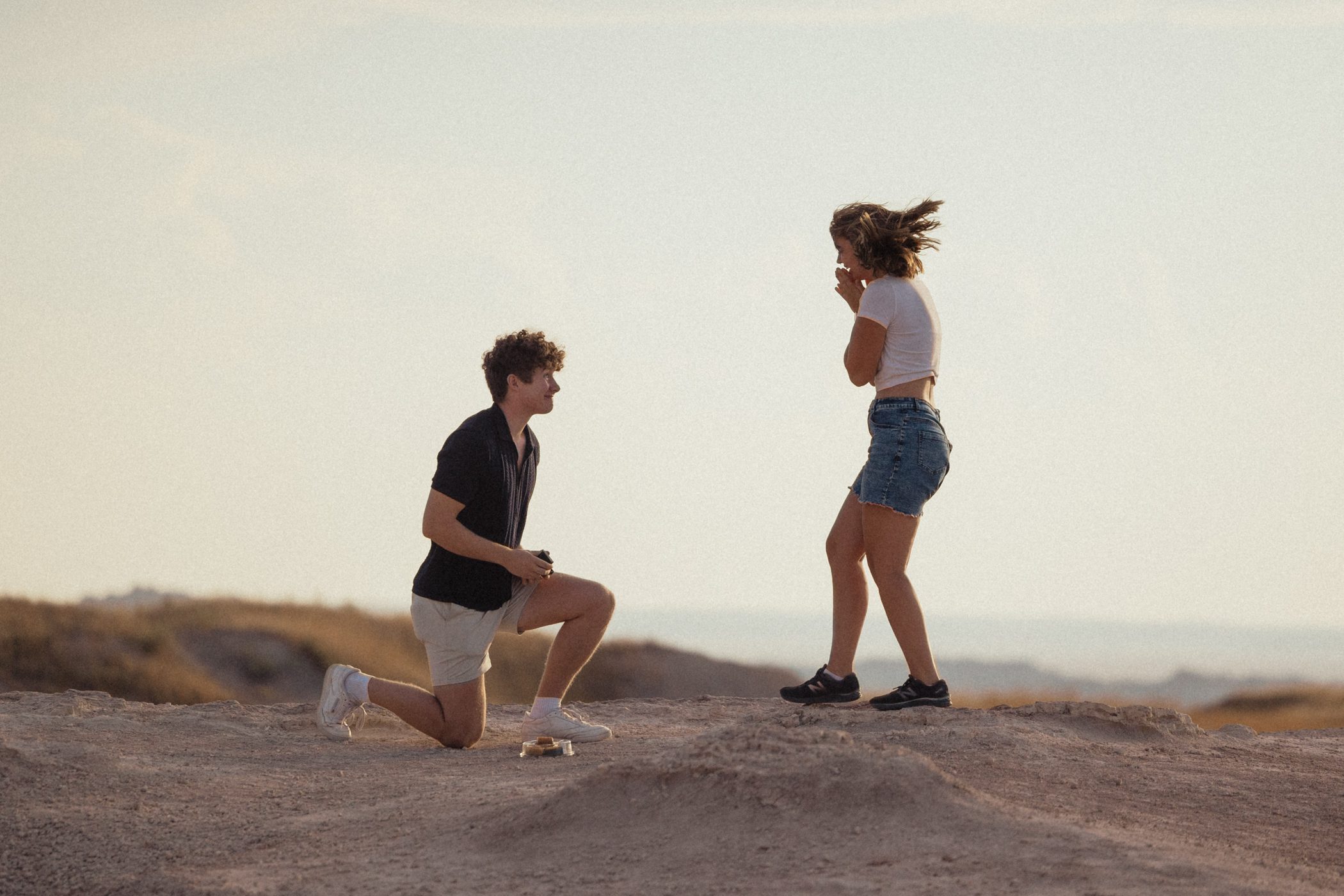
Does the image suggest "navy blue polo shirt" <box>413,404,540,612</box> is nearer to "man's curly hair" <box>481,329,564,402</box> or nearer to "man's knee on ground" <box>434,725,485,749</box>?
"man's curly hair" <box>481,329,564,402</box>

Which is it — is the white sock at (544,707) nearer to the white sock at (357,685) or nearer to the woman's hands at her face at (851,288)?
the white sock at (357,685)

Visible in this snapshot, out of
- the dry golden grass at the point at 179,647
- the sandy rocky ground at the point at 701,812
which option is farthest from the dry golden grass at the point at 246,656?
the sandy rocky ground at the point at 701,812

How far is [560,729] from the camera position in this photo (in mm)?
5551

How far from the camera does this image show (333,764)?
5.41m

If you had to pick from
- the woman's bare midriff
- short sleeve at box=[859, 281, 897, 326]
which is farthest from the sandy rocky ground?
short sleeve at box=[859, 281, 897, 326]

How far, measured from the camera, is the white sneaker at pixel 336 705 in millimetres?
5785

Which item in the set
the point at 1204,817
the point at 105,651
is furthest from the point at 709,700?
the point at 105,651

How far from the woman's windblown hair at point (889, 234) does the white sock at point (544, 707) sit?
7.62 feet

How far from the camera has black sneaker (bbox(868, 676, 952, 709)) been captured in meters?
5.47

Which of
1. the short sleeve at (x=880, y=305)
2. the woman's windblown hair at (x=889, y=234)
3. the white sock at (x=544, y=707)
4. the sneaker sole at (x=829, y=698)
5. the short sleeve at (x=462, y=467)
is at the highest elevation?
the woman's windblown hair at (x=889, y=234)

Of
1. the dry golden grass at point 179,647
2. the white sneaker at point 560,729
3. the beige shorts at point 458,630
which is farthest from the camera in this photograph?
the dry golden grass at point 179,647

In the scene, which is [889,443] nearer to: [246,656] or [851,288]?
[851,288]

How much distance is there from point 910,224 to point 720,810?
2.77 metres

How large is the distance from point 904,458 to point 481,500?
1759 mm
